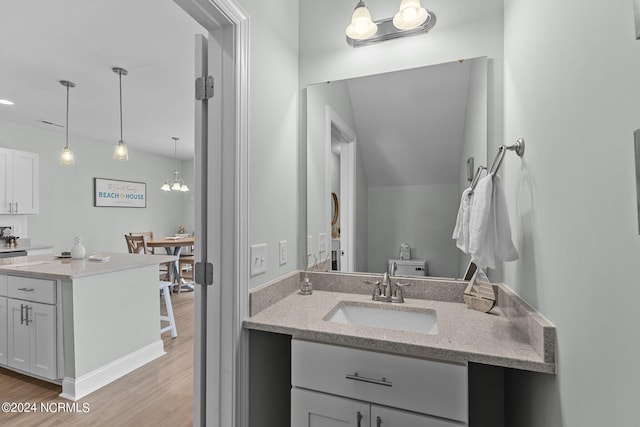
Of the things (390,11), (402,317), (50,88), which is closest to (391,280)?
(402,317)

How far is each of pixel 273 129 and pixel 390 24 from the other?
749 millimetres

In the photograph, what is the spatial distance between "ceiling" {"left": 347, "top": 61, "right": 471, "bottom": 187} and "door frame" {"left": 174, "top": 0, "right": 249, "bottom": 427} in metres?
0.66

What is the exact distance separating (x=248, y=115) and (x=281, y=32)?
0.59 metres

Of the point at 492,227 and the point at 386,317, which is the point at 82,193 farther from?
the point at 492,227

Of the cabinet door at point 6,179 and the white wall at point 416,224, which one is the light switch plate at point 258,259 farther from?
the cabinet door at point 6,179

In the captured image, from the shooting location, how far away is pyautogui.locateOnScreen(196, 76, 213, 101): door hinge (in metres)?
1.19

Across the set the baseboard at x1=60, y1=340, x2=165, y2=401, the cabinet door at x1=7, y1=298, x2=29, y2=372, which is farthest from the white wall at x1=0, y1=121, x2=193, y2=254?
the baseboard at x1=60, y1=340, x2=165, y2=401

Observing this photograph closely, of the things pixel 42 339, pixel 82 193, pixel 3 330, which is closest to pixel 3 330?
pixel 3 330

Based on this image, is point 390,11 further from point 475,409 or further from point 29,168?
point 29,168

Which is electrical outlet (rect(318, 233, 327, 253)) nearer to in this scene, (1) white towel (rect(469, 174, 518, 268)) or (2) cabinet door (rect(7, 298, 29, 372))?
(1) white towel (rect(469, 174, 518, 268))

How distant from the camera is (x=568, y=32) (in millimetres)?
767

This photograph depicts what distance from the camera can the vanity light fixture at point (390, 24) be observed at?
4.26ft

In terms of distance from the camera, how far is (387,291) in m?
1.50

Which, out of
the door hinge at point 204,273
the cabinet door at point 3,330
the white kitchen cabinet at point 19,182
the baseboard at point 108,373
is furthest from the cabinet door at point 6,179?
the door hinge at point 204,273
